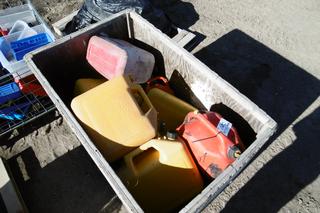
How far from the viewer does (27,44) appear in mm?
2902

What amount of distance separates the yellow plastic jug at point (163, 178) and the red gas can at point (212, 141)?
9cm

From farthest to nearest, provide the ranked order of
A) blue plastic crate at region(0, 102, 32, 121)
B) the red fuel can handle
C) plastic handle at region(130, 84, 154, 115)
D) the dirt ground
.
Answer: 1. blue plastic crate at region(0, 102, 32, 121)
2. the dirt ground
3. the red fuel can handle
4. plastic handle at region(130, 84, 154, 115)

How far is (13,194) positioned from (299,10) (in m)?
4.16

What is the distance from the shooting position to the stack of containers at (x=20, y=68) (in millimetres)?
2783

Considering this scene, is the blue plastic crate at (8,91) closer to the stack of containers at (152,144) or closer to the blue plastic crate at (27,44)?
the blue plastic crate at (27,44)

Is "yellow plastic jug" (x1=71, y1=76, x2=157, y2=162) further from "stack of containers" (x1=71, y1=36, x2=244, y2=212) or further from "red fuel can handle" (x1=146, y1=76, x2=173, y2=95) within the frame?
"red fuel can handle" (x1=146, y1=76, x2=173, y2=95)

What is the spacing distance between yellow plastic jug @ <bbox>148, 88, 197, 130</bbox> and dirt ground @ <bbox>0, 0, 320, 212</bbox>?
84 centimetres

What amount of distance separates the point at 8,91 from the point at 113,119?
1.28 metres

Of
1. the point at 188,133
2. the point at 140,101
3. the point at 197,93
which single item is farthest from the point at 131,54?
the point at 188,133

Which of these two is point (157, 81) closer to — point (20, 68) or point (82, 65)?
point (82, 65)

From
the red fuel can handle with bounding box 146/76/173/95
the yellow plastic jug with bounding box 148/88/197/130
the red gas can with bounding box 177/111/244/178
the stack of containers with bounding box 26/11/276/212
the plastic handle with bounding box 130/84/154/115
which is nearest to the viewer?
the stack of containers with bounding box 26/11/276/212

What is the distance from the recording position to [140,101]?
231 cm

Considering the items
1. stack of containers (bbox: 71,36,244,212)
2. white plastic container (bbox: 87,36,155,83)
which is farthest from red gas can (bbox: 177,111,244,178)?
white plastic container (bbox: 87,36,155,83)

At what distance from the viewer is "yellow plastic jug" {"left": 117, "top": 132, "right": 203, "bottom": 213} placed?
6.72ft
